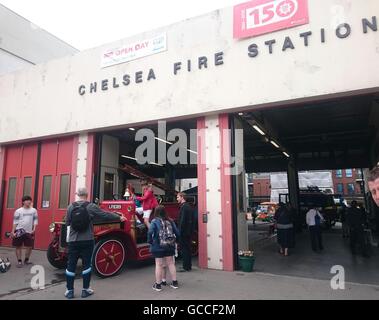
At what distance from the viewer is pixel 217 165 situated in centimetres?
759

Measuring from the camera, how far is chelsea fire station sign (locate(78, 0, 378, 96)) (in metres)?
6.43

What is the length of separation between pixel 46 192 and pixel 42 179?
1.76ft

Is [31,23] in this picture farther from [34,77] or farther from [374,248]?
[374,248]

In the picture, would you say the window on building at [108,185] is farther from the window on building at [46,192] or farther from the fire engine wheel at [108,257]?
the fire engine wheel at [108,257]

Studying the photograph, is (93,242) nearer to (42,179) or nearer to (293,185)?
(42,179)

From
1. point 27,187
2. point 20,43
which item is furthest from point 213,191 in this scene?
point 20,43

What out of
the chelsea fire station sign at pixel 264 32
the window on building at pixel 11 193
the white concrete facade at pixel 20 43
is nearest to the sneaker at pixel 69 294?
the chelsea fire station sign at pixel 264 32

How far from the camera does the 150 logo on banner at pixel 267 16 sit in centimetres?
682

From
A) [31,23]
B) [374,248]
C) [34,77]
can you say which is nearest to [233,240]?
[374,248]

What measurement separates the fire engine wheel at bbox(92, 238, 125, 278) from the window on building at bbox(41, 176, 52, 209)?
4.71 meters

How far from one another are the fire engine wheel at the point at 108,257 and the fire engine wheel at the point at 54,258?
1.40 m

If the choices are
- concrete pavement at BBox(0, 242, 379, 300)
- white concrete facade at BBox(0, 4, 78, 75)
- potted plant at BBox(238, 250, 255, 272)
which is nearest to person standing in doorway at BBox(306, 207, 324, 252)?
concrete pavement at BBox(0, 242, 379, 300)

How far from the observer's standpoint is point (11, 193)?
11.5m
